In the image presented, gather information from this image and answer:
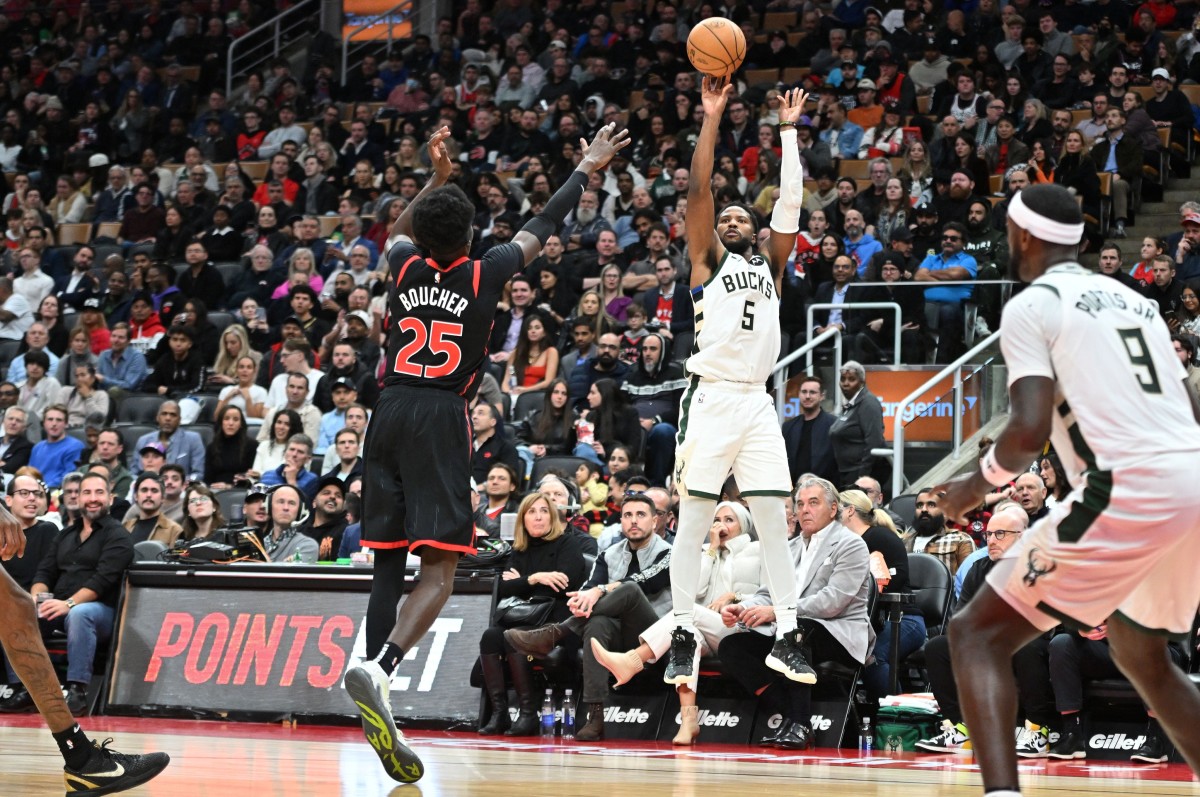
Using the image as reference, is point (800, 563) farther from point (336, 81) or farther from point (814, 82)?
point (336, 81)

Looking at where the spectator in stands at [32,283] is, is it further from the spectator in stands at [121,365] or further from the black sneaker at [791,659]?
the black sneaker at [791,659]

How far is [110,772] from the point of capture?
523cm

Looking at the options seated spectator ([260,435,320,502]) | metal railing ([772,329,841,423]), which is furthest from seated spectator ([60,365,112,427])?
metal railing ([772,329,841,423])

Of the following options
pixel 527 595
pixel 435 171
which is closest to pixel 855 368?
pixel 527 595

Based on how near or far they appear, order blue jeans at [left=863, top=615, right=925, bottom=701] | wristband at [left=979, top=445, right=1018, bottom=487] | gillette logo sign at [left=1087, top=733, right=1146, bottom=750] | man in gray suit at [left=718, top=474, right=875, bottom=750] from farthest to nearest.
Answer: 1. blue jeans at [left=863, top=615, right=925, bottom=701]
2. man in gray suit at [left=718, top=474, right=875, bottom=750]
3. gillette logo sign at [left=1087, top=733, right=1146, bottom=750]
4. wristband at [left=979, top=445, right=1018, bottom=487]

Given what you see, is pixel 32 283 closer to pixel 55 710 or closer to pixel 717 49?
pixel 717 49

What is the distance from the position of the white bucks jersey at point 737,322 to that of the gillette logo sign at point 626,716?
2657 millimetres

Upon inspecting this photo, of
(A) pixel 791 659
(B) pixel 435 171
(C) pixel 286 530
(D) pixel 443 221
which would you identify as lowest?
(A) pixel 791 659

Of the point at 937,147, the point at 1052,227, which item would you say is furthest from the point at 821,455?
the point at 1052,227

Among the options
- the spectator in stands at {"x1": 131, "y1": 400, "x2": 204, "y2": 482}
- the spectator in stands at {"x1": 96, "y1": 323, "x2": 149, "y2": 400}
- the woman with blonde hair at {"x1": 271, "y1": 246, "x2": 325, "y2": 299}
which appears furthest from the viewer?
the woman with blonde hair at {"x1": 271, "y1": 246, "x2": 325, "y2": 299}

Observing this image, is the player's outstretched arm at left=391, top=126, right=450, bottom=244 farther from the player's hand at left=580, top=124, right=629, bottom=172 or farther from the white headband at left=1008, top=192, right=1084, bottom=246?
the white headband at left=1008, top=192, right=1084, bottom=246

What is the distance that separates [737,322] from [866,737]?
9.30 ft

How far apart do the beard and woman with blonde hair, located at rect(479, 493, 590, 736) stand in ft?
7.17

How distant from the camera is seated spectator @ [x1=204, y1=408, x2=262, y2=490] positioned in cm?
1441
